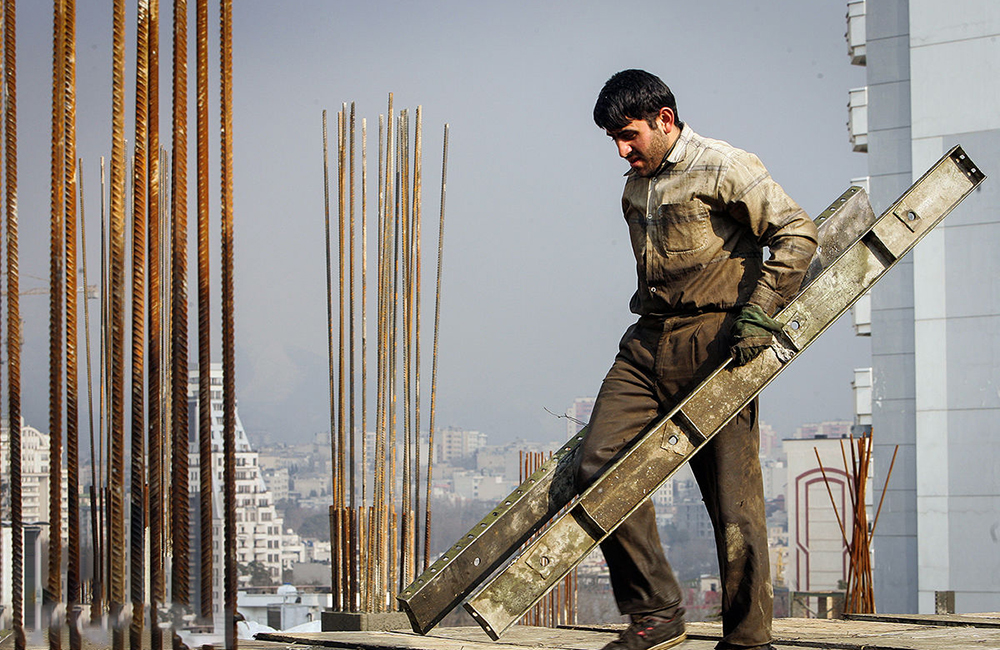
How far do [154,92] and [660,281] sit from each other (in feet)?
4.19

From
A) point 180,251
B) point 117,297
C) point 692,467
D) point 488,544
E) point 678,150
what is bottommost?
point 488,544

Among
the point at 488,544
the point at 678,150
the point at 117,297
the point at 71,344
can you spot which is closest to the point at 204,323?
the point at 117,297

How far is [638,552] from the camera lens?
3035 millimetres

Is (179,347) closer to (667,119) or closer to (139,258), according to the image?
(139,258)

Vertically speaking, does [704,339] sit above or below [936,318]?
below

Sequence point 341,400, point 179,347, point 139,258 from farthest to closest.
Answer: point 341,400 → point 139,258 → point 179,347

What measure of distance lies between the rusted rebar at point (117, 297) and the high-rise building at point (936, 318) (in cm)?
2300

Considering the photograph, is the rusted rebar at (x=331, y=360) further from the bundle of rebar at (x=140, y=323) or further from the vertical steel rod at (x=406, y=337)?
the bundle of rebar at (x=140, y=323)

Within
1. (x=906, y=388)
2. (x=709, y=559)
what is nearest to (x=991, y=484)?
(x=906, y=388)

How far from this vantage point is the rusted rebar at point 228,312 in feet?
9.00

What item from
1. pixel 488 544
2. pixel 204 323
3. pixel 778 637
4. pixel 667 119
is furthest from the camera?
pixel 778 637

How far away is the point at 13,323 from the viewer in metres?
2.96

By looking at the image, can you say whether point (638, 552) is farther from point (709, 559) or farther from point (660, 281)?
point (709, 559)

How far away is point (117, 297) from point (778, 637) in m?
2.03
